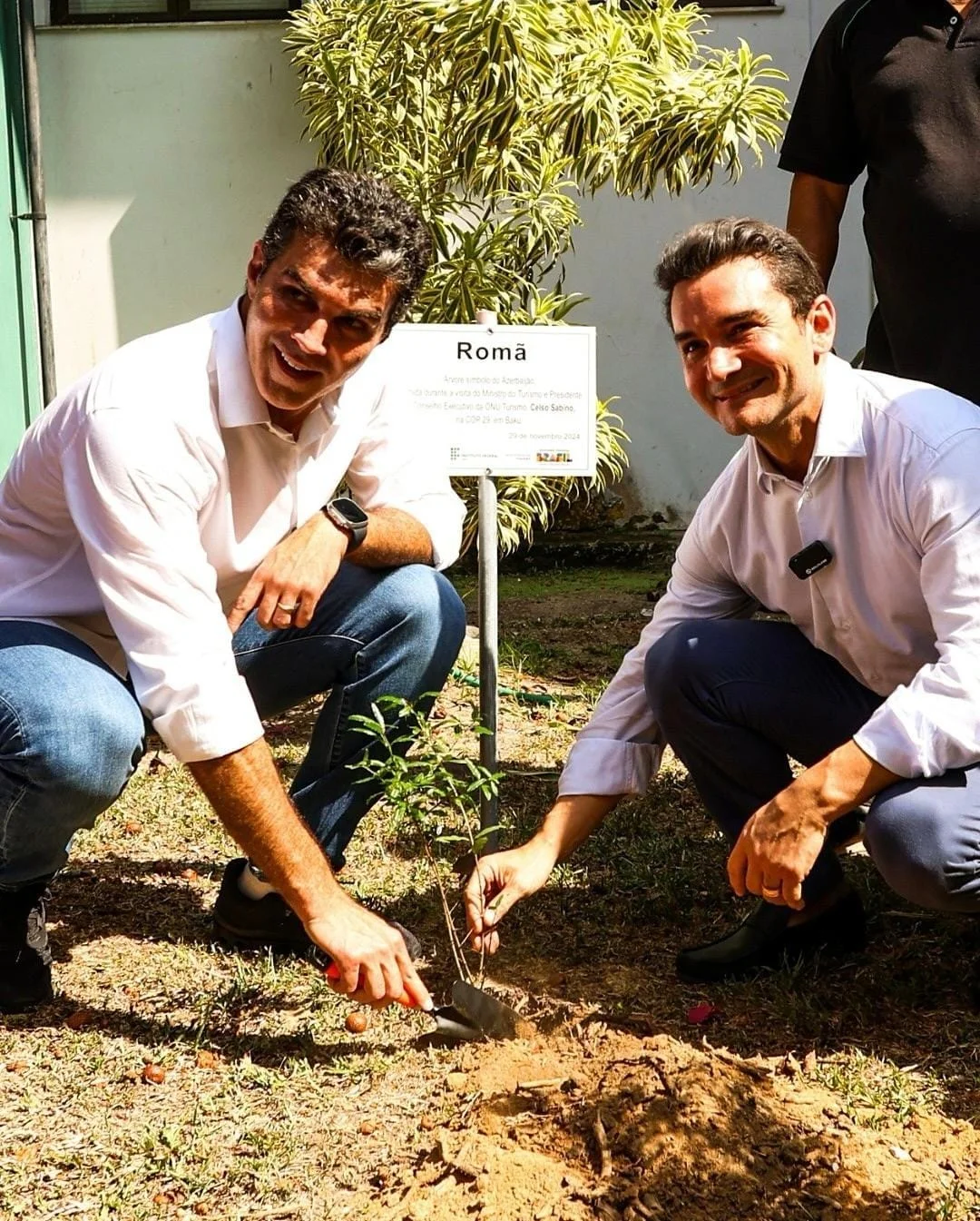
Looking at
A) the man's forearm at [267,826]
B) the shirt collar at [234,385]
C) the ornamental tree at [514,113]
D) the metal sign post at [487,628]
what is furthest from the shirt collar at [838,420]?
the ornamental tree at [514,113]

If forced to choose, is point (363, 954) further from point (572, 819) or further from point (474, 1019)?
point (572, 819)

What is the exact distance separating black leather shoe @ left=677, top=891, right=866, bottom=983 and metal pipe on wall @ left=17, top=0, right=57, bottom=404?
5829mm

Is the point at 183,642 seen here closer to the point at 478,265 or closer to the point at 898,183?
the point at 898,183

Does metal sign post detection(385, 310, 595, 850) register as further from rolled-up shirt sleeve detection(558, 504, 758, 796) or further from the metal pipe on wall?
the metal pipe on wall

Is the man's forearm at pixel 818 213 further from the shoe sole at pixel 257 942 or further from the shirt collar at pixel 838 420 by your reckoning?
the shoe sole at pixel 257 942

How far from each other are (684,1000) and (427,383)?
1.65m

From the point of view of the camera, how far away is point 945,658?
2.67 meters

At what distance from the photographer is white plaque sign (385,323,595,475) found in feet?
11.8

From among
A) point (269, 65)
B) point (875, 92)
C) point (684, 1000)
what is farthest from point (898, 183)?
point (269, 65)

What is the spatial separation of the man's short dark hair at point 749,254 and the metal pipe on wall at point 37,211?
576 cm

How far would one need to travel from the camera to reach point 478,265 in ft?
19.5

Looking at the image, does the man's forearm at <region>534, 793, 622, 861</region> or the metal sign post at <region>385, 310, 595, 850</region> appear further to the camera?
the metal sign post at <region>385, 310, 595, 850</region>

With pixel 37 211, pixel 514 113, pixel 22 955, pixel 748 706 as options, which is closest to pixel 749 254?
pixel 748 706

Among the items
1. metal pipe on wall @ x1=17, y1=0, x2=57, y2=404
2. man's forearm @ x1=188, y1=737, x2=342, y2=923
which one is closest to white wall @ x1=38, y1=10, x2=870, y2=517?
metal pipe on wall @ x1=17, y1=0, x2=57, y2=404
